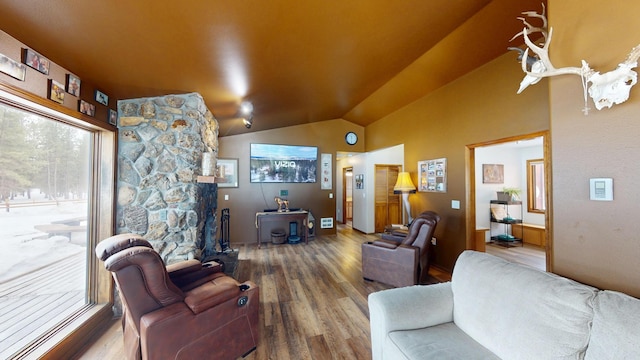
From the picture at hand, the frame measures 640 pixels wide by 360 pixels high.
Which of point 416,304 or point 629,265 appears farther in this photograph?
point 416,304

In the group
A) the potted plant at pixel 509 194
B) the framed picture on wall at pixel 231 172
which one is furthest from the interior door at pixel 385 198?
the framed picture on wall at pixel 231 172

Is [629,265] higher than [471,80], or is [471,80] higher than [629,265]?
[471,80]

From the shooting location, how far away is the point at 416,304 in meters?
1.51

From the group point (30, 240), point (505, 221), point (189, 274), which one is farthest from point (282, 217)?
point (505, 221)

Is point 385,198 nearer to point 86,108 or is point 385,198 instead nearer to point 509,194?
point 509,194

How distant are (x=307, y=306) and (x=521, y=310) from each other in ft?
6.32

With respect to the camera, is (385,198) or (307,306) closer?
(307,306)

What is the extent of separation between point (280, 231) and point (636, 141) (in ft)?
16.3

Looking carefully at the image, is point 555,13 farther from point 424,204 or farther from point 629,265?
point 424,204

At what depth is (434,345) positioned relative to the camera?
1.29m

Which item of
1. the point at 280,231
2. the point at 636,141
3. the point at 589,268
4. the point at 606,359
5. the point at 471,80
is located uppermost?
the point at 471,80

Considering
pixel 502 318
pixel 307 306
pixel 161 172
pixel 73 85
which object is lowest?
pixel 307 306

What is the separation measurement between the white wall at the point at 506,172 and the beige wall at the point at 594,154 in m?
4.23

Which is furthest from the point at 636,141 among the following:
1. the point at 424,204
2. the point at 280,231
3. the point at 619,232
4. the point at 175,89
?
the point at 280,231
